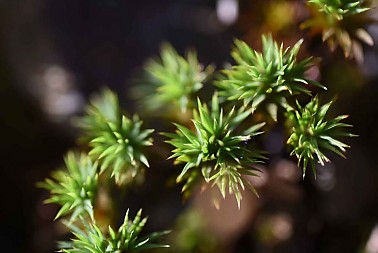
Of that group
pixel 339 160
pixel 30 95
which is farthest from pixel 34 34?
pixel 339 160

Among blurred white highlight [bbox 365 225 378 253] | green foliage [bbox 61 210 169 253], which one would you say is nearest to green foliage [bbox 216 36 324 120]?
green foliage [bbox 61 210 169 253]

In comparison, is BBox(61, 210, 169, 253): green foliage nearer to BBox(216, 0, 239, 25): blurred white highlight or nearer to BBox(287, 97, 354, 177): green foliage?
BBox(287, 97, 354, 177): green foliage

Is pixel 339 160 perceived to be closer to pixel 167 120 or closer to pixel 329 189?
pixel 329 189

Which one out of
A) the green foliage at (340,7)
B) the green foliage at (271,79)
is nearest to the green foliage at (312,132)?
the green foliage at (271,79)

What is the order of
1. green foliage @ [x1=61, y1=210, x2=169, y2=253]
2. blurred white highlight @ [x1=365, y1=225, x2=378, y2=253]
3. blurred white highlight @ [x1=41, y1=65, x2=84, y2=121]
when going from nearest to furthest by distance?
green foliage @ [x1=61, y1=210, x2=169, y2=253]
blurred white highlight @ [x1=365, y1=225, x2=378, y2=253]
blurred white highlight @ [x1=41, y1=65, x2=84, y2=121]

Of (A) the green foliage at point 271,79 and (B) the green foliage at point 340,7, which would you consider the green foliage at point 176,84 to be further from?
(B) the green foliage at point 340,7

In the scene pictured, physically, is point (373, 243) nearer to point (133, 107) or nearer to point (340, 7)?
point (340, 7)
